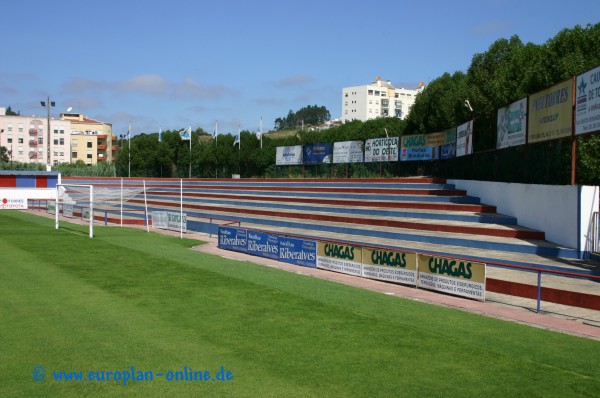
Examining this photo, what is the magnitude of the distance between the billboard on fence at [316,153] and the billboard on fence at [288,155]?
2.57 ft

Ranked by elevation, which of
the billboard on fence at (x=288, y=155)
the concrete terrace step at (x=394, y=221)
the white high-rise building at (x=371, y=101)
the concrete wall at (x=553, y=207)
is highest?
the white high-rise building at (x=371, y=101)

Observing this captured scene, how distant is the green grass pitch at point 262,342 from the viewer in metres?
8.00

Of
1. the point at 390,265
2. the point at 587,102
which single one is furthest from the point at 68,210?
the point at 587,102

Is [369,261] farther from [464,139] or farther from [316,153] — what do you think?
[316,153]

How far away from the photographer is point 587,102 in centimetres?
1795

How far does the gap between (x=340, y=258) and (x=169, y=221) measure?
692 inches

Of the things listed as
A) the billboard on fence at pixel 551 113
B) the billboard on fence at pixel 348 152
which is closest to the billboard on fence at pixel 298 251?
the billboard on fence at pixel 551 113

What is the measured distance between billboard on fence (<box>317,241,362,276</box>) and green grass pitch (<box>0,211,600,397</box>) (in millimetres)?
2948

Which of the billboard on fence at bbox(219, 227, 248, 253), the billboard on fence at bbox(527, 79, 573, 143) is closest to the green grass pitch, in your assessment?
the billboard on fence at bbox(219, 227, 248, 253)

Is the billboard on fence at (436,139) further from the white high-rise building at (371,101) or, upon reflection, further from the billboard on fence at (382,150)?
the white high-rise building at (371,101)

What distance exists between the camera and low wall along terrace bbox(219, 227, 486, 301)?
1612 centimetres

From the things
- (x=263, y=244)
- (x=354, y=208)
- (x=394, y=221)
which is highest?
(x=354, y=208)

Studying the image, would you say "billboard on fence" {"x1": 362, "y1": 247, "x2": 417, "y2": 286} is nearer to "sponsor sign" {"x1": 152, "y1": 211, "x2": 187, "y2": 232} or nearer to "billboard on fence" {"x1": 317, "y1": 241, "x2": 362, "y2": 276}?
"billboard on fence" {"x1": 317, "y1": 241, "x2": 362, "y2": 276}

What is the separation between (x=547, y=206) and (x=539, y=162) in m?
2.82
